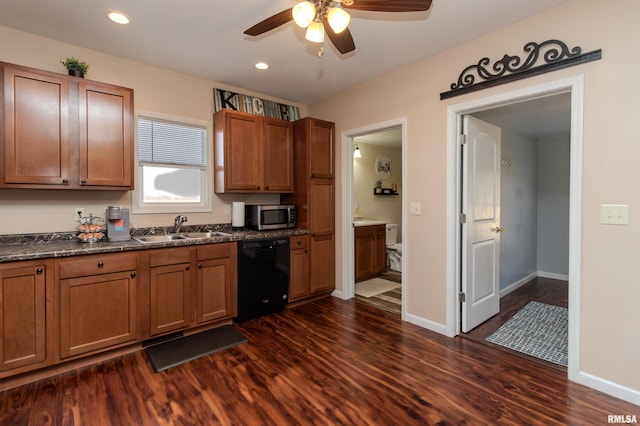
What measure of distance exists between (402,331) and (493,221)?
1542mm

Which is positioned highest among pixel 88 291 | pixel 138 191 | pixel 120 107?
pixel 120 107

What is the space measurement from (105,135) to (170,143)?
0.75 metres

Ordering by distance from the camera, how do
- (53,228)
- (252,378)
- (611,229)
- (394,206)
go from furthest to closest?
(394,206)
(53,228)
(252,378)
(611,229)

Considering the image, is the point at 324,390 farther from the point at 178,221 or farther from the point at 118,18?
the point at 118,18

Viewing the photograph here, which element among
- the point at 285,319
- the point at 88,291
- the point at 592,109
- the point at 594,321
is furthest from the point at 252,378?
the point at 592,109

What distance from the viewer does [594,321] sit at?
2.08 meters

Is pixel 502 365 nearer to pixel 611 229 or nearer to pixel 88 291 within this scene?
pixel 611 229

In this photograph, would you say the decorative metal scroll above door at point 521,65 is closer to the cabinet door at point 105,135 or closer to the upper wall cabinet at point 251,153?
the upper wall cabinet at point 251,153

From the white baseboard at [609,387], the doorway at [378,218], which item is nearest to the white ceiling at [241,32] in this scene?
the doorway at [378,218]

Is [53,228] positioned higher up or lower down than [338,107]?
lower down

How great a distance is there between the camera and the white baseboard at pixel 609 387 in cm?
192

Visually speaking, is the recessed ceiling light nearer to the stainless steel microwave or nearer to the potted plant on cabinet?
the potted plant on cabinet

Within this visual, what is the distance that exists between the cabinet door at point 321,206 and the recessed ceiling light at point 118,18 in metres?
2.28

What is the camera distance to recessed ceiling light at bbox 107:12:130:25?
2.26 meters
